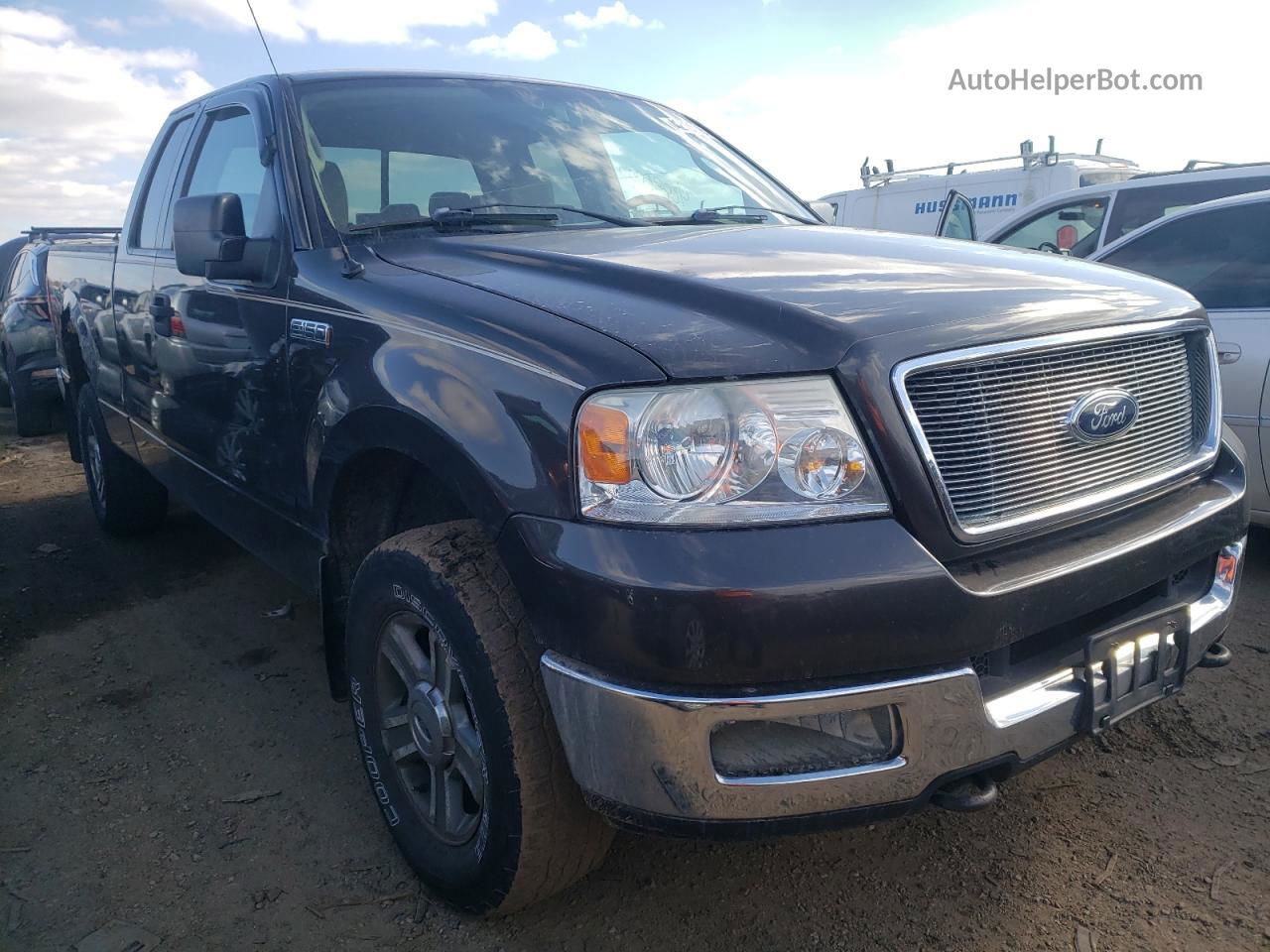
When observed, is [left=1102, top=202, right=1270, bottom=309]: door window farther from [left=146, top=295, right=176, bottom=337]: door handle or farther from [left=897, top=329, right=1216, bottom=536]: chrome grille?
[left=146, top=295, right=176, bottom=337]: door handle

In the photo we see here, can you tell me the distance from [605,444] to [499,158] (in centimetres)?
168

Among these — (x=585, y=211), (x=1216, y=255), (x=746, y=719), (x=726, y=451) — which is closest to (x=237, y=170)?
(x=585, y=211)

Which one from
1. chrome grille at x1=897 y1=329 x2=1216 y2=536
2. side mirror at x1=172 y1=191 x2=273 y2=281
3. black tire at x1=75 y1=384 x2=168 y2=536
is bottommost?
black tire at x1=75 y1=384 x2=168 y2=536

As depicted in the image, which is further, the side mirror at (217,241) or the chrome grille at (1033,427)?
the side mirror at (217,241)

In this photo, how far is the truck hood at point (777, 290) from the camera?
1.76m

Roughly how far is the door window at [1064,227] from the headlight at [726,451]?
477cm

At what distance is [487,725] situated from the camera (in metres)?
1.88

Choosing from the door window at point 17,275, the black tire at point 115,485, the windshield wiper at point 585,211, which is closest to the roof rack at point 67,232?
the door window at point 17,275

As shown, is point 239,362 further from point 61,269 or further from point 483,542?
point 61,269

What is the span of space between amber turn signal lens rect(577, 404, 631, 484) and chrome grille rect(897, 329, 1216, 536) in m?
0.48

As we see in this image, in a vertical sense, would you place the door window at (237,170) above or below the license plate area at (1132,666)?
above

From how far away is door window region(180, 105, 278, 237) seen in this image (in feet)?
9.51

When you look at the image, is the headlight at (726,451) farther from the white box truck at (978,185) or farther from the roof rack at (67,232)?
the white box truck at (978,185)

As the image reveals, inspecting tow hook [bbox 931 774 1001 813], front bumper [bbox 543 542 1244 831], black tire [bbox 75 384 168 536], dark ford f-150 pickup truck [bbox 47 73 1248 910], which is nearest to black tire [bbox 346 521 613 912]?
dark ford f-150 pickup truck [bbox 47 73 1248 910]
